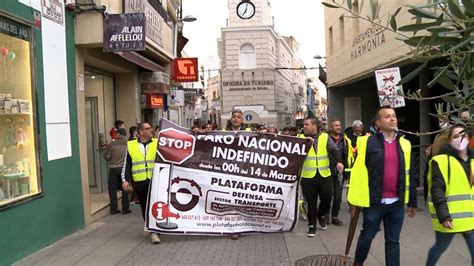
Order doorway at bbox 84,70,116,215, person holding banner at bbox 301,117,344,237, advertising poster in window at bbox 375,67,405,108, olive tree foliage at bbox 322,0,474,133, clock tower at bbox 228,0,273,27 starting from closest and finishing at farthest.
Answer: olive tree foliage at bbox 322,0,474,133
person holding banner at bbox 301,117,344,237
advertising poster in window at bbox 375,67,405,108
doorway at bbox 84,70,116,215
clock tower at bbox 228,0,273,27

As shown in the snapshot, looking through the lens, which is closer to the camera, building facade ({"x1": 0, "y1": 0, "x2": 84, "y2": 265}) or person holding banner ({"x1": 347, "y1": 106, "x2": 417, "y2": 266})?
person holding banner ({"x1": 347, "y1": 106, "x2": 417, "y2": 266})

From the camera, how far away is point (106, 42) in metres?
7.92

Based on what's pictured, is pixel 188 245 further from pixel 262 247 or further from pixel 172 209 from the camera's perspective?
pixel 262 247

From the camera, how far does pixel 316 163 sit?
23.9 ft

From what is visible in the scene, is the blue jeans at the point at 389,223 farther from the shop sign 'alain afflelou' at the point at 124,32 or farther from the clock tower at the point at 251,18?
the clock tower at the point at 251,18

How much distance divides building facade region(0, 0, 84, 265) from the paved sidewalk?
1.18 feet

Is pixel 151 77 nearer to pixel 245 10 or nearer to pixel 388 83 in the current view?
pixel 388 83

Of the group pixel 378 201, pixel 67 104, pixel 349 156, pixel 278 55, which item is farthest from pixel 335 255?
pixel 278 55

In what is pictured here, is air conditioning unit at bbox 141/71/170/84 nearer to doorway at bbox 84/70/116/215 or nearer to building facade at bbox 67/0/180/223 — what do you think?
building facade at bbox 67/0/180/223

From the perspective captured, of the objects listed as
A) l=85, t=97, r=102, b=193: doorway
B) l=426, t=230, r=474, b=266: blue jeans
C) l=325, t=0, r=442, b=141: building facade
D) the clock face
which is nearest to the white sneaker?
l=426, t=230, r=474, b=266: blue jeans

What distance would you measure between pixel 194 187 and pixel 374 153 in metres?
3.02

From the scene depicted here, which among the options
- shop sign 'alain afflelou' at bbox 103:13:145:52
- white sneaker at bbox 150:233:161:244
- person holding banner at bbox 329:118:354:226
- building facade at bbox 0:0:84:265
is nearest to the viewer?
building facade at bbox 0:0:84:265

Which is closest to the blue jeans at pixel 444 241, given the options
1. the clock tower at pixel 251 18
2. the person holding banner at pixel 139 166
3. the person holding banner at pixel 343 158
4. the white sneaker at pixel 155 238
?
the person holding banner at pixel 343 158

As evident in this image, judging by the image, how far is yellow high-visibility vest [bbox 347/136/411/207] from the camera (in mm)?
4802
